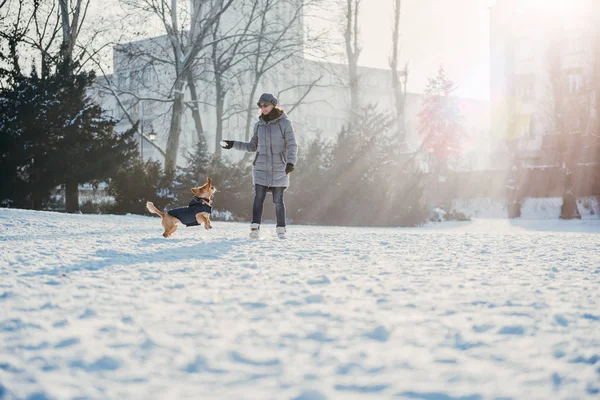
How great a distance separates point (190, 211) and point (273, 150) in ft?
4.75

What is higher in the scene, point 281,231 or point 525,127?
point 525,127

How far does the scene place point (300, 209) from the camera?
17562 millimetres

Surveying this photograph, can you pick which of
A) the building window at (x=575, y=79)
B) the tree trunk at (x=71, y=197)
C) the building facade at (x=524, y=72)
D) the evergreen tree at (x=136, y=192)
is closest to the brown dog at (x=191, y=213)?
the tree trunk at (x=71, y=197)

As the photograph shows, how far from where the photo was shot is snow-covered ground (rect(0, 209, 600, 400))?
7.34ft

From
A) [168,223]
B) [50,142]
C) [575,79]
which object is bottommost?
[168,223]

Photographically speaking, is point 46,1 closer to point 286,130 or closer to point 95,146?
point 95,146

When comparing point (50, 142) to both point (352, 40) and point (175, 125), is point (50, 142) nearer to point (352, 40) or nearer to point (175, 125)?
point (175, 125)

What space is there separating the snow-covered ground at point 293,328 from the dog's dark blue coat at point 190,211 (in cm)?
252

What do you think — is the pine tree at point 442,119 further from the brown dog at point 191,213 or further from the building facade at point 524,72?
the brown dog at point 191,213

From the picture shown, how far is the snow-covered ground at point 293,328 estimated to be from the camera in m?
2.24

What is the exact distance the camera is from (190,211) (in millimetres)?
8273

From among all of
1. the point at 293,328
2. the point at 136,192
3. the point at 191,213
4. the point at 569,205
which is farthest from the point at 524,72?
the point at 293,328

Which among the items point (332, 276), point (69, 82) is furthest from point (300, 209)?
point (332, 276)

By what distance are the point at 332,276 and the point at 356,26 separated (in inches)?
1008
